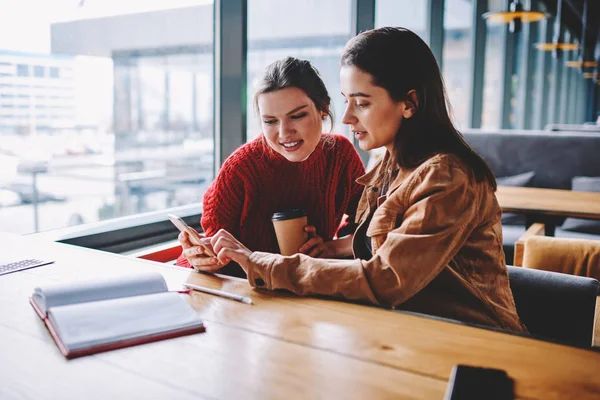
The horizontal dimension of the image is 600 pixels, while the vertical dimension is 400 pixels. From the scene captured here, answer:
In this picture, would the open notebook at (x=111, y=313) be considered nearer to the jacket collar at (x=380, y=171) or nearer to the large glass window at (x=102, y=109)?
the jacket collar at (x=380, y=171)

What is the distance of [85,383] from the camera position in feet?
3.11

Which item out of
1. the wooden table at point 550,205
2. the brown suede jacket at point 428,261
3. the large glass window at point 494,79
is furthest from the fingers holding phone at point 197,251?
the large glass window at point 494,79

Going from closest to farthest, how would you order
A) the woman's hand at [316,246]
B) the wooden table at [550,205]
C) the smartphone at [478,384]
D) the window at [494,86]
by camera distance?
the smartphone at [478,384] < the woman's hand at [316,246] < the wooden table at [550,205] < the window at [494,86]

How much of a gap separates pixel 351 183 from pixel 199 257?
0.77m

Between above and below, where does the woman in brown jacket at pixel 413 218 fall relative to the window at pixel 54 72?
below

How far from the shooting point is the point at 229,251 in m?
1.46

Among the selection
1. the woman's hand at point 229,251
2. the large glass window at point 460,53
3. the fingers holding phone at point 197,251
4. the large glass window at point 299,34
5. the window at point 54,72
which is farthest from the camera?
the large glass window at point 460,53

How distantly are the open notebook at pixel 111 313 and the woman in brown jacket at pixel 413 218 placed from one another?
23cm

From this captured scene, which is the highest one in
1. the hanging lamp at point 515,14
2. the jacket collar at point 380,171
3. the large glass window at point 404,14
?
the large glass window at point 404,14

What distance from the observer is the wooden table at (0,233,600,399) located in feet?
3.06

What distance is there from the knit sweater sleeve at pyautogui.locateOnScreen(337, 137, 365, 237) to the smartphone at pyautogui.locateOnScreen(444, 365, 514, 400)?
1205 mm

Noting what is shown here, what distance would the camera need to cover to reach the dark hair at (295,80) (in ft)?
6.14

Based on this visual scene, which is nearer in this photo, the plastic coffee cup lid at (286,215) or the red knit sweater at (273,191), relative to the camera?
the plastic coffee cup lid at (286,215)

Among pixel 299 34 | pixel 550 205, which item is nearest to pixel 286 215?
pixel 550 205
